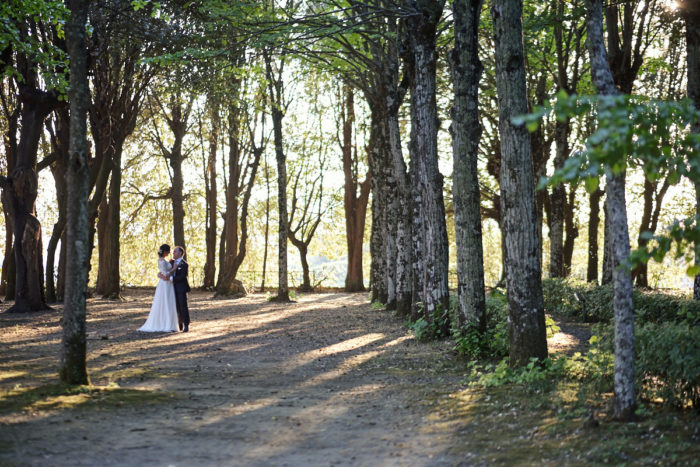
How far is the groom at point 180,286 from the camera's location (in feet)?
54.9

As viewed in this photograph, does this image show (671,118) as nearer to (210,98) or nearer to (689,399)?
(689,399)

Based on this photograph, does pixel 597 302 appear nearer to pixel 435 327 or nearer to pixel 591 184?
pixel 435 327

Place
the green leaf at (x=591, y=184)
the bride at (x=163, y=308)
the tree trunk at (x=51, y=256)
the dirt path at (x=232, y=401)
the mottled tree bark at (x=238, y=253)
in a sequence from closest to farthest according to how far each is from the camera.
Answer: the green leaf at (x=591, y=184), the dirt path at (x=232, y=401), the bride at (x=163, y=308), the tree trunk at (x=51, y=256), the mottled tree bark at (x=238, y=253)

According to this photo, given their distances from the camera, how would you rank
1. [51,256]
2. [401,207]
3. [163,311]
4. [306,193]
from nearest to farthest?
[163,311] → [401,207] → [51,256] → [306,193]

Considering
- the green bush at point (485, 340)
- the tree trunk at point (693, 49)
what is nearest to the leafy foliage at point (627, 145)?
the green bush at point (485, 340)

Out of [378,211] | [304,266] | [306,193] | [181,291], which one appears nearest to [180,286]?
[181,291]

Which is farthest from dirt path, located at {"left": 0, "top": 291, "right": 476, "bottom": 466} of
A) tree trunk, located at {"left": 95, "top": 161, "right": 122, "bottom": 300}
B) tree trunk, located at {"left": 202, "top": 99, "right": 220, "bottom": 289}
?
tree trunk, located at {"left": 202, "top": 99, "right": 220, "bottom": 289}

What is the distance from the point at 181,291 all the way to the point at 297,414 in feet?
31.2

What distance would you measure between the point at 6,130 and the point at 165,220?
15.2 m

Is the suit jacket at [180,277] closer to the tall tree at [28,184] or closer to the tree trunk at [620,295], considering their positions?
the tall tree at [28,184]

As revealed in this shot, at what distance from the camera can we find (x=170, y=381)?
388 inches

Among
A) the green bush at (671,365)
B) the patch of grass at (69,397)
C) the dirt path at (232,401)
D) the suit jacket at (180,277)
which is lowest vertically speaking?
the dirt path at (232,401)

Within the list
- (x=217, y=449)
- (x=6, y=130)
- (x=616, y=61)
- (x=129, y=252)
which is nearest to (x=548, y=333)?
(x=217, y=449)

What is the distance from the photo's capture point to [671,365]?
251 inches
